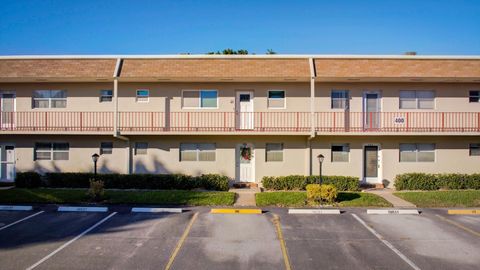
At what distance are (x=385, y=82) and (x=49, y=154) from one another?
17.7 metres

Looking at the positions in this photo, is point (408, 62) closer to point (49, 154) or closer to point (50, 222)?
point (50, 222)

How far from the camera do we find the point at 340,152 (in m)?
17.6

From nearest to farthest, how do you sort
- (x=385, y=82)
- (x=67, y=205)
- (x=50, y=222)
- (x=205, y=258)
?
(x=205, y=258) → (x=50, y=222) → (x=67, y=205) → (x=385, y=82)

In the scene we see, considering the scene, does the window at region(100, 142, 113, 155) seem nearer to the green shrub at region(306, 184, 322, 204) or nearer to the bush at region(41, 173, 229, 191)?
the bush at region(41, 173, 229, 191)

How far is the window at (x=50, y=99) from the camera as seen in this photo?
17.9 metres

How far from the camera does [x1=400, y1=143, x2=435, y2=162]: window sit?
17.6m

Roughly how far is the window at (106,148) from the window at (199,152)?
3.72m

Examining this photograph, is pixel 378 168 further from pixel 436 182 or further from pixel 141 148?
pixel 141 148

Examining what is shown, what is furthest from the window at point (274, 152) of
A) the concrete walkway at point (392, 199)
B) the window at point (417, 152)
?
the window at point (417, 152)

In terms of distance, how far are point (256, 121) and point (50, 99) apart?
10.8m

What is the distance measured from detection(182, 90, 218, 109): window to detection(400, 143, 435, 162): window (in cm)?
992

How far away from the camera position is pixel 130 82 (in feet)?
57.9

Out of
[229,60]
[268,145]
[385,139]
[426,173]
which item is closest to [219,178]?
[268,145]

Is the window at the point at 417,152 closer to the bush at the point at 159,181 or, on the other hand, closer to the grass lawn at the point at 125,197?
the bush at the point at 159,181
